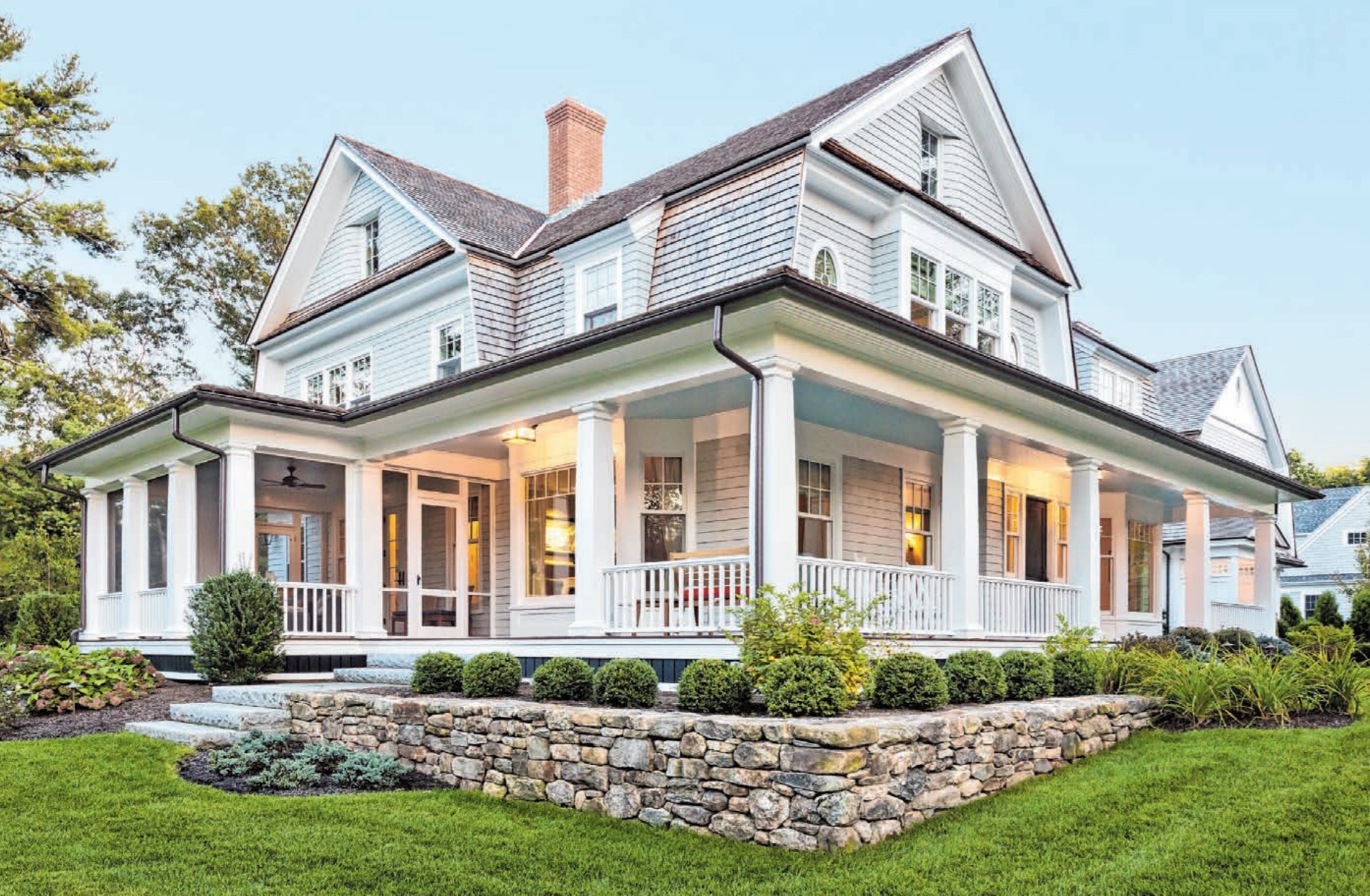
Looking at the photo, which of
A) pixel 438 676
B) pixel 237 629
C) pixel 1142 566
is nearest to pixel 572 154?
pixel 237 629

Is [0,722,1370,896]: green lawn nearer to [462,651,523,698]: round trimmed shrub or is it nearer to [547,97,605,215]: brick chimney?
[462,651,523,698]: round trimmed shrub

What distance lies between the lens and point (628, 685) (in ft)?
24.3

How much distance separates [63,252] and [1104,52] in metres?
25.3

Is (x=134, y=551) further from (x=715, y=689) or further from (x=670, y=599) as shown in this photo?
(x=715, y=689)

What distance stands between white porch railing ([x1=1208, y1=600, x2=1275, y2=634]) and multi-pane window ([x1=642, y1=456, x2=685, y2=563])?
10.6 meters

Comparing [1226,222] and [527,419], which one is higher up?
[1226,222]

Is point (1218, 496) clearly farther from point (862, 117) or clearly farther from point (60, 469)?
point (60, 469)

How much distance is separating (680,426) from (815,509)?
6.63 ft

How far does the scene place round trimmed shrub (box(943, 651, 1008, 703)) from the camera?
7992 millimetres

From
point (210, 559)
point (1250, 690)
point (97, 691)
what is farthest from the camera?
point (210, 559)

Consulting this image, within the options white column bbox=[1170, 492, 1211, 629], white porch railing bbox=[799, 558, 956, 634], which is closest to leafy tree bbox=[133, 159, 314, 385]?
white column bbox=[1170, 492, 1211, 629]

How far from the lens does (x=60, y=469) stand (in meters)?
16.8

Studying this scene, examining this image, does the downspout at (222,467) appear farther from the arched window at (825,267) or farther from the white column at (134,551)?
the arched window at (825,267)

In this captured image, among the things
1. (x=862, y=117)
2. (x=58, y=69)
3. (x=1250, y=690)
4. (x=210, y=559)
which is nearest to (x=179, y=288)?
(x=58, y=69)
